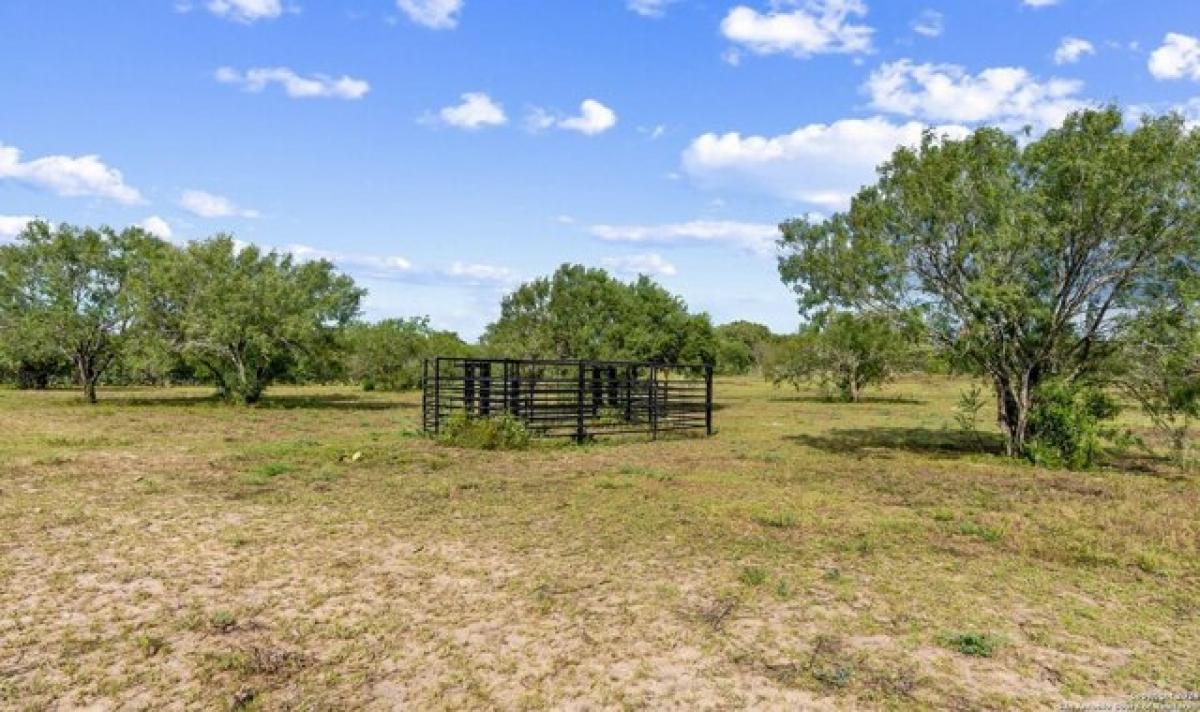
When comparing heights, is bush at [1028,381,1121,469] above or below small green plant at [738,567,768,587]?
above

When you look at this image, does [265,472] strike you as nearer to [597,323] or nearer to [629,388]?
[629,388]

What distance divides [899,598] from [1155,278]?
1282 cm

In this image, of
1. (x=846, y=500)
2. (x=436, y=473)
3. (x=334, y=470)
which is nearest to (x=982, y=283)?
(x=846, y=500)

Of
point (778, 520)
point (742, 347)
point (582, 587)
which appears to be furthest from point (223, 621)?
point (742, 347)

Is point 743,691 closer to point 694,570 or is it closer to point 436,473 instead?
point 694,570

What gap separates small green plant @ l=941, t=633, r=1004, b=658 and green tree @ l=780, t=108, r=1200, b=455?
34.4ft

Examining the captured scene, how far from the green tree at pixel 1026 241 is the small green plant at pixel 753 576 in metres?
9.95

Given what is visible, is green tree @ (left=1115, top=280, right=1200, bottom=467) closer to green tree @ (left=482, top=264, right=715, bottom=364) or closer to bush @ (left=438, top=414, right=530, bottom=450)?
bush @ (left=438, top=414, right=530, bottom=450)

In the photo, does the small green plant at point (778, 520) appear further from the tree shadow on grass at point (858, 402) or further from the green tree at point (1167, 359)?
the tree shadow on grass at point (858, 402)

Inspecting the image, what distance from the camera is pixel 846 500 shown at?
11.1 metres

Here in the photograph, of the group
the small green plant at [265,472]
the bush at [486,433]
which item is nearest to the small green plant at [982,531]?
the bush at [486,433]

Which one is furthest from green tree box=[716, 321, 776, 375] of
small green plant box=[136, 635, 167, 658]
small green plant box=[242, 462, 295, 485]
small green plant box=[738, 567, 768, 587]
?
small green plant box=[136, 635, 167, 658]

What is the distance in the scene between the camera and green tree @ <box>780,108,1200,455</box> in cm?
1409

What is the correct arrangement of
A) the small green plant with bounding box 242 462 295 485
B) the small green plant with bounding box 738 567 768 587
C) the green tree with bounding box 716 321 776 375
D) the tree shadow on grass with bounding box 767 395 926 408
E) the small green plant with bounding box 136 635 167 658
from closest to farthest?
the small green plant with bounding box 136 635 167 658
the small green plant with bounding box 738 567 768 587
the small green plant with bounding box 242 462 295 485
the tree shadow on grass with bounding box 767 395 926 408
the green tree with bounding box 716 321 776 375
